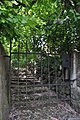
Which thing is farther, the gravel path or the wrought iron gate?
the wrought iron gate

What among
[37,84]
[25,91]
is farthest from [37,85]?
[25,91]

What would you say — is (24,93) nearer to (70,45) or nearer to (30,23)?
(70,45)

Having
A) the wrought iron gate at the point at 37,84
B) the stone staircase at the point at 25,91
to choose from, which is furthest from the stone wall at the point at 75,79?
the stone staircase at the point at 25,91

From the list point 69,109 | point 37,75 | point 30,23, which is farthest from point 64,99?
point 30,23

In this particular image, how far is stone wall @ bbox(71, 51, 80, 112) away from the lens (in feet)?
13.5

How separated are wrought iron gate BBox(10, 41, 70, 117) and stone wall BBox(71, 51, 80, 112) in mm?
146

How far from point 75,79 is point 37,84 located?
0.80m

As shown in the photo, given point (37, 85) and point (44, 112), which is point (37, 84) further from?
point (44, 112)

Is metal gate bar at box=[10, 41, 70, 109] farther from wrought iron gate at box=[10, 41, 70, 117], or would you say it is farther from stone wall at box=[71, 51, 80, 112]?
stone wall at box=[71, 51, 80, 112]

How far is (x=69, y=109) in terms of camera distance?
4.21 metres

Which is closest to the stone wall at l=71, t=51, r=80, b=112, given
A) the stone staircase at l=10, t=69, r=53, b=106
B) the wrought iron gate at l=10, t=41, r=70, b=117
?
the wrought iron gate at l=10, t=41, r=70, b=117

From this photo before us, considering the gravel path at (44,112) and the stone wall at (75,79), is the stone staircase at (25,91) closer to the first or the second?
the gravel path at (44,112)

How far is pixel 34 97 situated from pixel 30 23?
86.5 inches

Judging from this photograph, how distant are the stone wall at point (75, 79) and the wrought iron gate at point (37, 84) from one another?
0.15 metres
